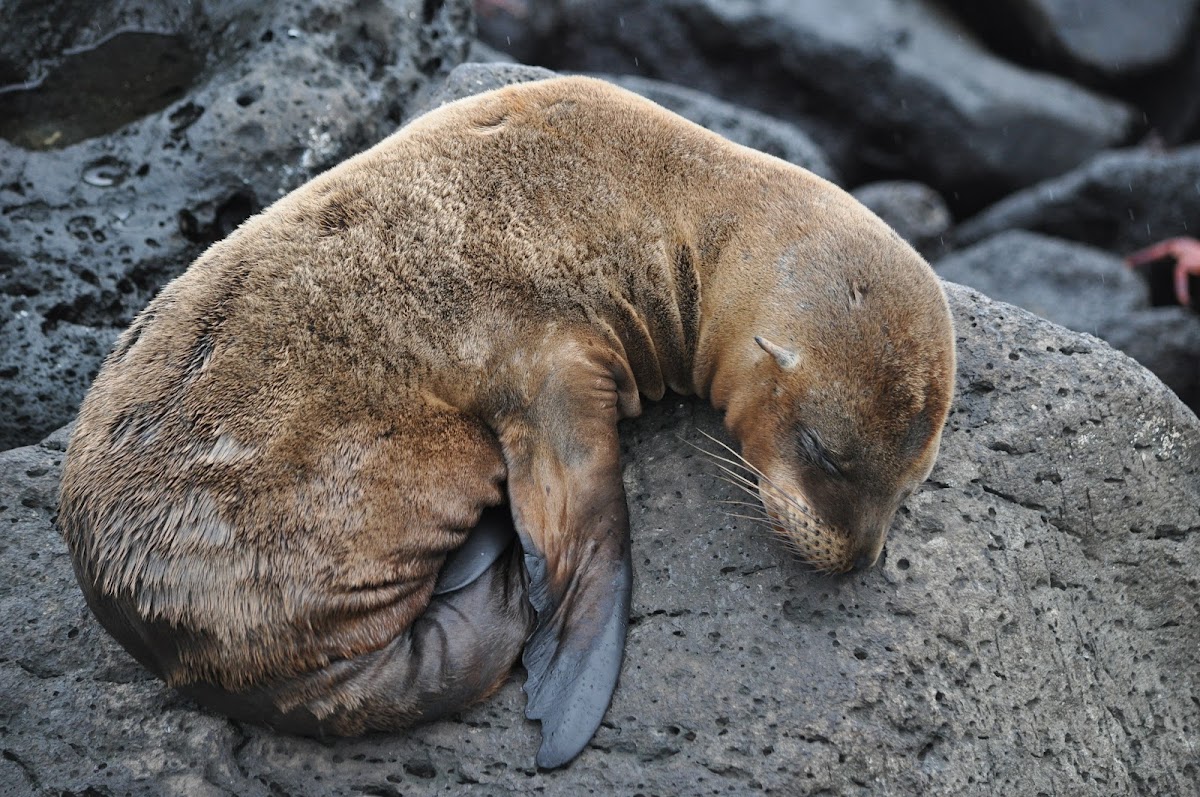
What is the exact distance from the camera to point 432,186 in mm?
4508

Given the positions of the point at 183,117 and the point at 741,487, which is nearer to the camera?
the point at 741,487

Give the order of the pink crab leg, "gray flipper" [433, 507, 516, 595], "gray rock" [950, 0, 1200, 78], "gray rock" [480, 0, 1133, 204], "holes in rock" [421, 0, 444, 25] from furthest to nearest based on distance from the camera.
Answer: "gray rock" [950, 0, 1200, 78] < "gray rock" [480, 0, 1133, 204] < the pink crab leg < "holes in rock" [421, 0, 444, 25] < "gray flipper" [433, 507, 516, 595]

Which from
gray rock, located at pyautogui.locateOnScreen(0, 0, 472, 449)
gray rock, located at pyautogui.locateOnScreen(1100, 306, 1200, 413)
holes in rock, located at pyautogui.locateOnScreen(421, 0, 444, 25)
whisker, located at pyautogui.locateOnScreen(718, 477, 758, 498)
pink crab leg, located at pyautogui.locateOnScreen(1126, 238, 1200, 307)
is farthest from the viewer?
pink crab leg, located at pyautogui.locateOnScreen(1126, 238, 1200, 307)

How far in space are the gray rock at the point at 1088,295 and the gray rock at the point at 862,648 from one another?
167 inches

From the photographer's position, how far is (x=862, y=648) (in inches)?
161

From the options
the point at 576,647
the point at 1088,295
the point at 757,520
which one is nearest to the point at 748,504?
the point at 757,520

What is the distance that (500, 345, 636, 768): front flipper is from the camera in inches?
158

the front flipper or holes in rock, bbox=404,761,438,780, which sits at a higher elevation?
the front flipper

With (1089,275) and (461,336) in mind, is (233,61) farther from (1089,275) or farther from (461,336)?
(1089,275)

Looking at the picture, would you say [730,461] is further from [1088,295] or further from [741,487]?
[1088,295]

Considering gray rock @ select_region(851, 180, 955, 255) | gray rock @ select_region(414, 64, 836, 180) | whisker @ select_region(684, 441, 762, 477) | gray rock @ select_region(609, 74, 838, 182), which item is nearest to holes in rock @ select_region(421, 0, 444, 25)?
gray rock @ select_region(414, 64, 836, 180)

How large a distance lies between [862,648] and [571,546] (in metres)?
1.06

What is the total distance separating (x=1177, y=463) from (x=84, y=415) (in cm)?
423

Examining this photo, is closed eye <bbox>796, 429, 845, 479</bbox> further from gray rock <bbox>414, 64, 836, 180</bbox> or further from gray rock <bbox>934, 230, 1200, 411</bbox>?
gray rock <bbox>934, 230, 1200, 411</bbox>
